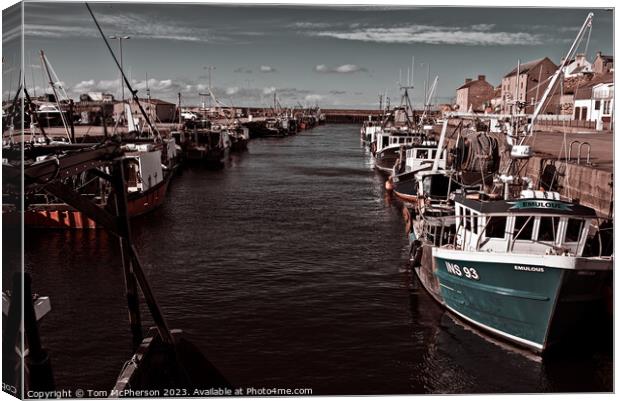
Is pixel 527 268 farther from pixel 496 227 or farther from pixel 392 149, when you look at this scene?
pixel 392 149

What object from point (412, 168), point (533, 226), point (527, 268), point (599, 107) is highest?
point (599, 107)

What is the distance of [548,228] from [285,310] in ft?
23.5

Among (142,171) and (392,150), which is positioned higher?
(142,171)

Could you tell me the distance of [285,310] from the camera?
1684cm

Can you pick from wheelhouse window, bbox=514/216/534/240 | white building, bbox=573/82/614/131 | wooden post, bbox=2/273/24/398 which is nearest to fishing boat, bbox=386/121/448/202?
white building, bbox=573/82/614/131

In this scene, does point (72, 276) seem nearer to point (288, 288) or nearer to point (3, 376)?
point (288, 288)

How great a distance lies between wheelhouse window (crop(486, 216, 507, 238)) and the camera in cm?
1437

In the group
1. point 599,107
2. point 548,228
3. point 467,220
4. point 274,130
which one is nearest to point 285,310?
point 467,220

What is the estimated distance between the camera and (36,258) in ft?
73.0

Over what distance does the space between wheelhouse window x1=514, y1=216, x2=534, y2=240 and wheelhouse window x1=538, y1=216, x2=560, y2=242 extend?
213 mm

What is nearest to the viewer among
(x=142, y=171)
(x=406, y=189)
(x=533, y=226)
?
(x=533, y=226)

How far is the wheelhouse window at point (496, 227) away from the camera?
47.1 feet

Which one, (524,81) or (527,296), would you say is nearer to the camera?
(527,296)

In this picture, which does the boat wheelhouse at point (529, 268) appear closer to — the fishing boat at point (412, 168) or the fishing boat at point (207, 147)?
the fishing boat at point (412, 168)
